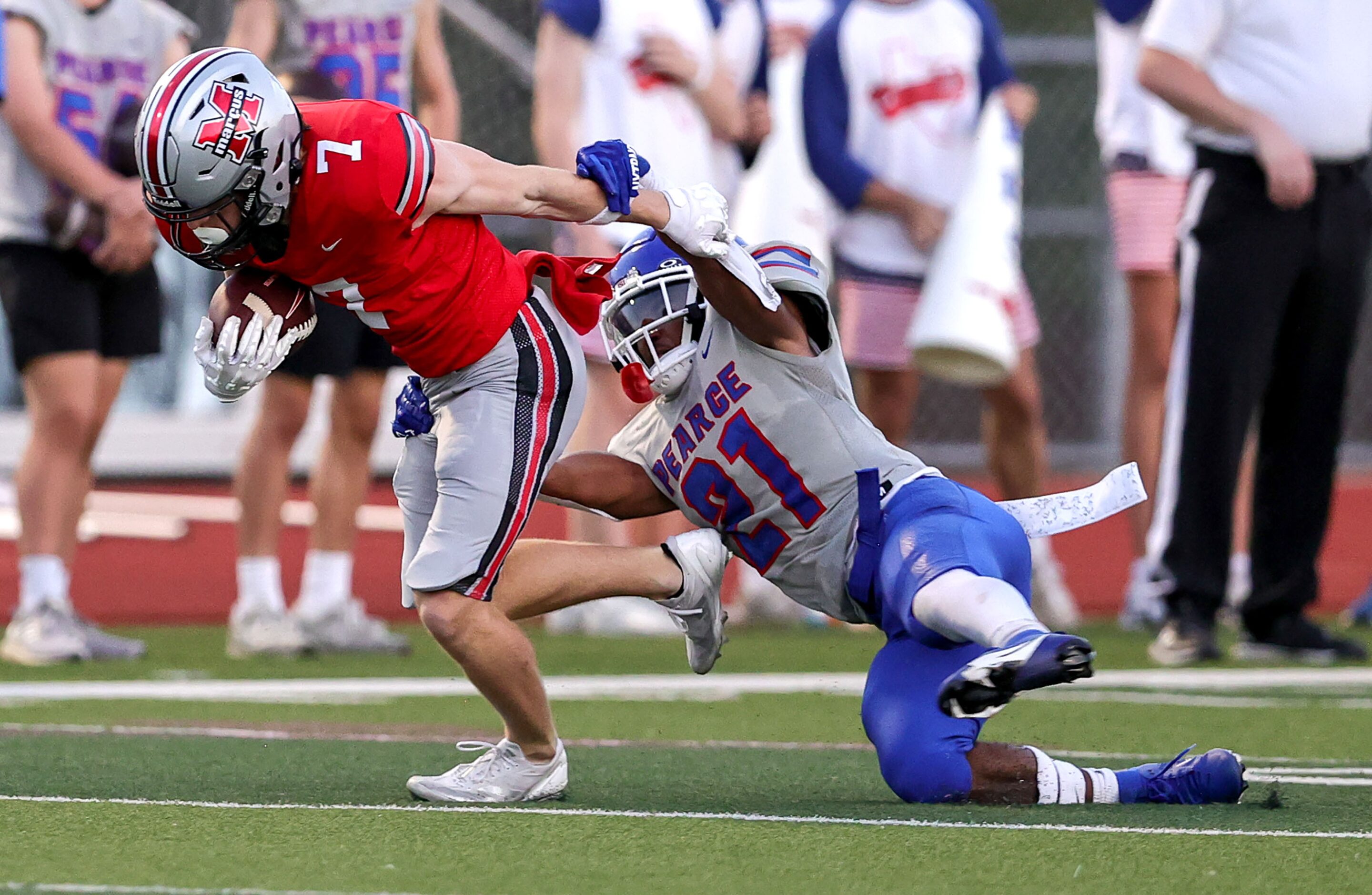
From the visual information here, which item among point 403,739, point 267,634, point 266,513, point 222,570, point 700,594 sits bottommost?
point 222,570

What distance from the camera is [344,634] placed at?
6.43 meters

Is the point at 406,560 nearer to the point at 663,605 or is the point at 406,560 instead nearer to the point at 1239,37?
the point at 663,605

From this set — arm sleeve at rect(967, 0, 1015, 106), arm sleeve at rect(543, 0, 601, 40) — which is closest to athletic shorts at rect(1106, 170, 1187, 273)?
arm sleeve at rect(967, 0, 1015, 106)

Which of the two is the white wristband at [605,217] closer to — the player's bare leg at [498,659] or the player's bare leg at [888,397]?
the player's bare leg at [498,659]

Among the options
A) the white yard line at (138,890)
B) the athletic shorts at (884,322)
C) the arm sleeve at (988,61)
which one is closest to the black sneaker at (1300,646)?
the athletic shorts at (884,322)

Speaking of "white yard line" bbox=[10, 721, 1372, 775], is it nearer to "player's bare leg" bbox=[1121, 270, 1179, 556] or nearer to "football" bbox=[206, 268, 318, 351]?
"football" bbox=[206, 268, 318, 351]

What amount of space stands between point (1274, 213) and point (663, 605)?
2820 mm

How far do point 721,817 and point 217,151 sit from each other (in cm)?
133

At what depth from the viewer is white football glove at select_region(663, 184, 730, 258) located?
3467mm

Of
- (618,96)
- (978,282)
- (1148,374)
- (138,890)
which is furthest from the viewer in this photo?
(1148,374)

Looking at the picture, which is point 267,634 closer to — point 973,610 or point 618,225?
point 618,225

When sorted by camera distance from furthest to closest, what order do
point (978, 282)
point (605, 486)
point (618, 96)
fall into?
1. point (618, 96)
2. point (978, 282)
3. point (605, 486)

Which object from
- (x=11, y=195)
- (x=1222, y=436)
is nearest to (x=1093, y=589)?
(x=1222, y=436)

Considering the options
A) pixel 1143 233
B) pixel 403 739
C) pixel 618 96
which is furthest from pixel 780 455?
pixel 1143 233
